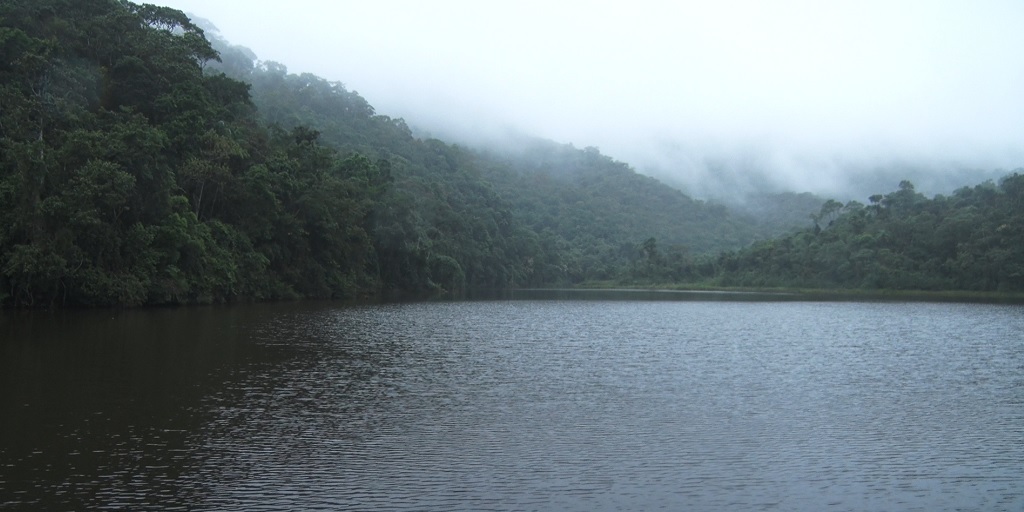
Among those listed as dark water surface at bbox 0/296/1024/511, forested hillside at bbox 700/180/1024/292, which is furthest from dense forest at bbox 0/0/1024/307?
dark water surface at bbox 0/296/1024/511

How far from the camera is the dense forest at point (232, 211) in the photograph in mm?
37500

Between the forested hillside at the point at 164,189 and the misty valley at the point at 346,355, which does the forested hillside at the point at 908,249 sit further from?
the forested hillside at the point at 164,189

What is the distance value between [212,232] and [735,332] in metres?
33.8

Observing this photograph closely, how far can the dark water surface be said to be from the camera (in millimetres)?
10297

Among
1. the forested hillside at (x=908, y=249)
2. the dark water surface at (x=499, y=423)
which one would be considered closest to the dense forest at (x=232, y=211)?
the forested hillside at (x=908, y=249)

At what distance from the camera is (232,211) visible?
54.4 meters

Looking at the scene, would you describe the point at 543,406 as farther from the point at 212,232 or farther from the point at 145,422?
the point at 212,232

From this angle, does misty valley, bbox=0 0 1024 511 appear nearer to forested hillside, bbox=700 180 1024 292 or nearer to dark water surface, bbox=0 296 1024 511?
dark water surface, bbox=0 296 1024 511

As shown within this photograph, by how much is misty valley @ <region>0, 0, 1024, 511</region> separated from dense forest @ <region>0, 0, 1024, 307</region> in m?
0.22

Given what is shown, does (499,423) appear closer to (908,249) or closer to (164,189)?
(164,189)

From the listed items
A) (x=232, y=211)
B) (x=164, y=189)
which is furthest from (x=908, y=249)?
(x=164, y=189)

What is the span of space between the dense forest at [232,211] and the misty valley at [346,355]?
0.22m

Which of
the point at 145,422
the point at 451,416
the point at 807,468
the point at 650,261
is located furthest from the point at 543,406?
the point at 650,261

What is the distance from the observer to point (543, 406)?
16281 millimetres
